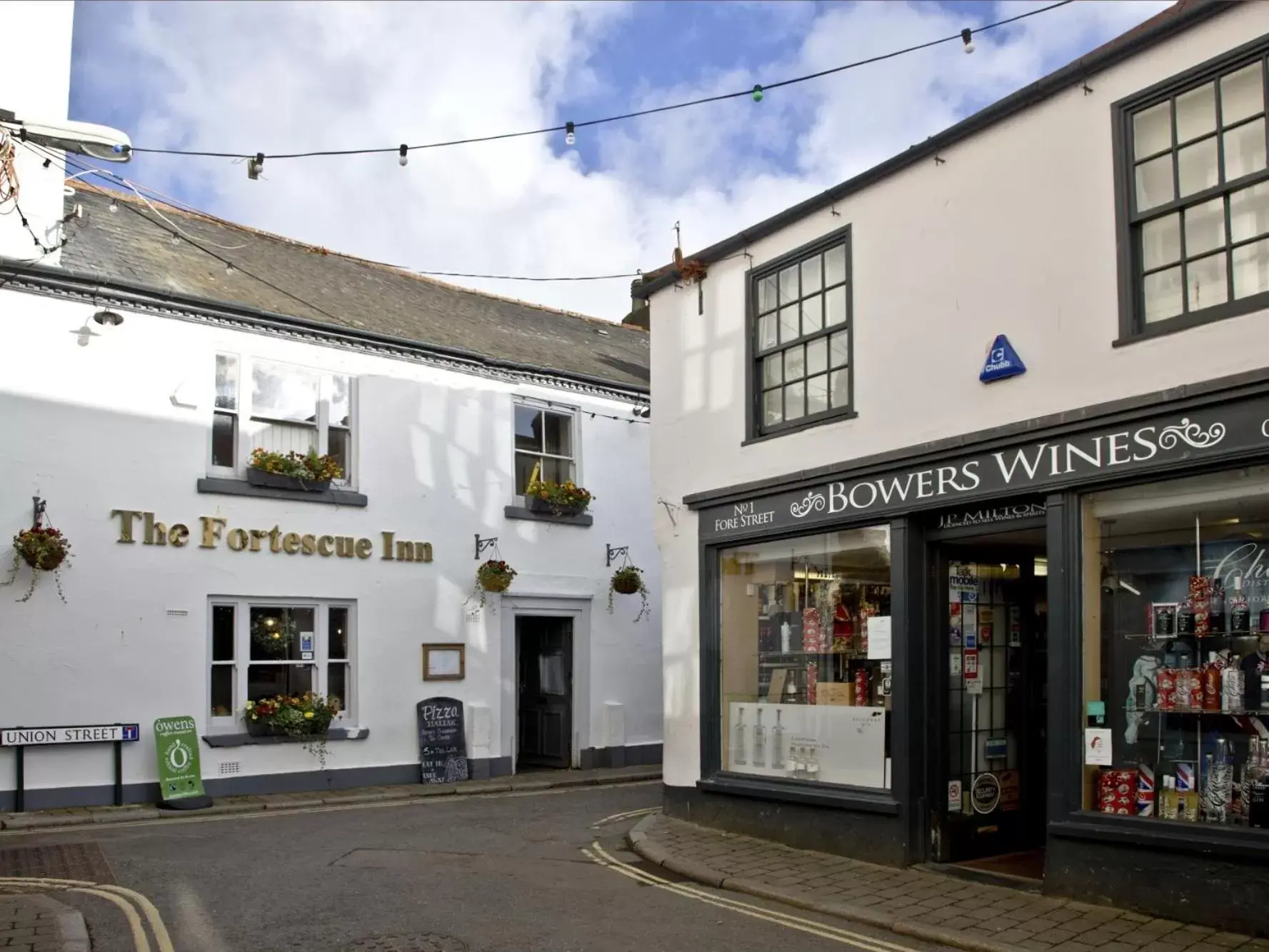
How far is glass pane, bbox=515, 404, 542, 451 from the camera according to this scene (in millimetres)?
17875

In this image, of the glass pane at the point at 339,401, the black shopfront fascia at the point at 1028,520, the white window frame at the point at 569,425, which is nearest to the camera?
the black shopfront fascia at the point at 1028,520

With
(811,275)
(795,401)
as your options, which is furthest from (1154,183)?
(795,401)

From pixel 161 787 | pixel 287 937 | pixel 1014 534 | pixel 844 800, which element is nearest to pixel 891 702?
pixel 844 800

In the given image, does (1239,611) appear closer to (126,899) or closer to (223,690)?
(126,899)

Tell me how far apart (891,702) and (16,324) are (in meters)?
10.2

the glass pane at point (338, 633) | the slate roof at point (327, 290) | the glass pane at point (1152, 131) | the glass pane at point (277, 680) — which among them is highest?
the slate roof at point (327, 290)

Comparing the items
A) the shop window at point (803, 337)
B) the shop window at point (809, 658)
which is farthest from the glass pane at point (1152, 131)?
the shop window at point (809, 658)

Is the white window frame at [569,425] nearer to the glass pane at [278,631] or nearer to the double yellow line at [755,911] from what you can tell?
the glass pane at [278,631]

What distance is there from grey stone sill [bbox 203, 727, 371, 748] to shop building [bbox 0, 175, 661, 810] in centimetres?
3

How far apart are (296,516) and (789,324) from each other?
284 inches

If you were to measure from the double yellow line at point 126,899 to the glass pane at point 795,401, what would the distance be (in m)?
6.54

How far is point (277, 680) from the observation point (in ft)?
49.3

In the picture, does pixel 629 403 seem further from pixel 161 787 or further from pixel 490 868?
pixel 490 868

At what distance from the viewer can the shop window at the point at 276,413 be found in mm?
14914
